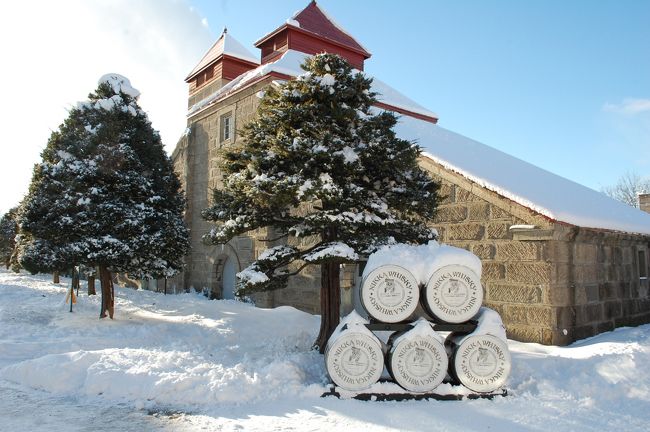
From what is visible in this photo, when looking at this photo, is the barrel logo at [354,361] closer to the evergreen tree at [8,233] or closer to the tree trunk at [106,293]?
the tree trunk at [106,293]

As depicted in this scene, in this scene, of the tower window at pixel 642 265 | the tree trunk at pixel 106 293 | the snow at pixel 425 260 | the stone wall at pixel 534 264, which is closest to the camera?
the snow at pixel 425 260

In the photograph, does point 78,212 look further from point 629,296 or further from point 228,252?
→ point 629,296

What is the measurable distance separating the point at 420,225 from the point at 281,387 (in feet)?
13.3

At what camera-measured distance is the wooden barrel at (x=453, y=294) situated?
6.41 metres

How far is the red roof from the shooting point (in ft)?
70.6

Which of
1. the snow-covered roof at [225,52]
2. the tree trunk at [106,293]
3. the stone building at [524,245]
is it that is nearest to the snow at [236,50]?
the snow-covered roof at [225,52]

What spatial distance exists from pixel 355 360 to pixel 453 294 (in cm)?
158

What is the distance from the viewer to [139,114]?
535 inches

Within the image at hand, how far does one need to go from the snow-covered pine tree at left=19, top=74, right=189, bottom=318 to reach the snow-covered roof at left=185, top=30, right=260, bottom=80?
945 cm

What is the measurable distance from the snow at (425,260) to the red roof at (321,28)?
16408 millimetres

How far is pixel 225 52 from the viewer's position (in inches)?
869

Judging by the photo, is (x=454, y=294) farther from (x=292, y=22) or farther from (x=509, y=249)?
(x=292, y=22)

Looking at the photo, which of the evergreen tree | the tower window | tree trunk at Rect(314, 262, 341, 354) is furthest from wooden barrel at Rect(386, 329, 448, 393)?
the evergreen tree

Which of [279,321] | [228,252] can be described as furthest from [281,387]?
[228,252]
